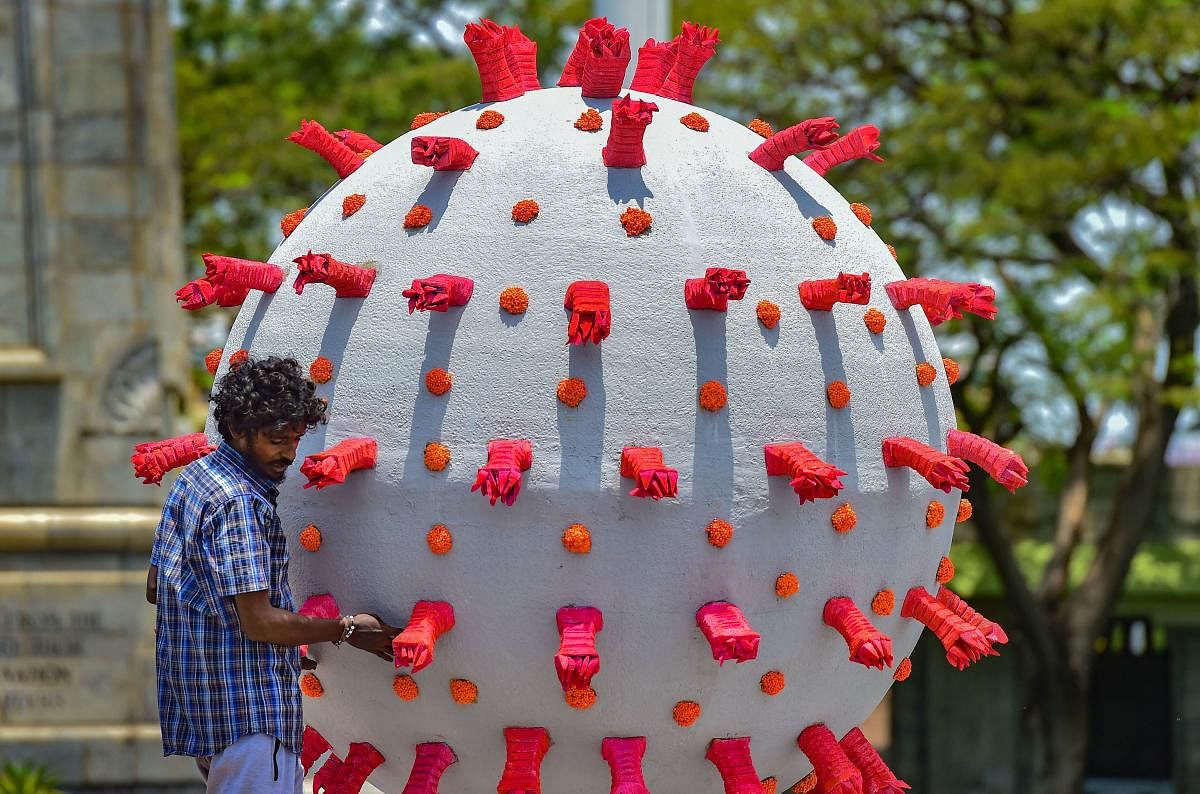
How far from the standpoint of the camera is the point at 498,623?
4.06m

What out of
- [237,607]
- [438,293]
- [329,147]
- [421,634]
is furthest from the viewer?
[329,147]

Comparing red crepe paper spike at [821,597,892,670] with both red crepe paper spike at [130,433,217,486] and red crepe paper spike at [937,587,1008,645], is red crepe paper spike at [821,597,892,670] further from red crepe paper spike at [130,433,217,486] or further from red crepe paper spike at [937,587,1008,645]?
red crepe paper spike at [130,433,217,486]

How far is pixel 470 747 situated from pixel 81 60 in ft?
31.4

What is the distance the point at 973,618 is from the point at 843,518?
0.67 m

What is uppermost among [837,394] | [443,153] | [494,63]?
[494,63]

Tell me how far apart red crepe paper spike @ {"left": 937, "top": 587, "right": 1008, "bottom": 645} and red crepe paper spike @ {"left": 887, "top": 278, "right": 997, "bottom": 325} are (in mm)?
809

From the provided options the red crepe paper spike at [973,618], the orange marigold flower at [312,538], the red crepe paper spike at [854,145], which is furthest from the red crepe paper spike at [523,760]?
the red crepe paper spike at [854,145]

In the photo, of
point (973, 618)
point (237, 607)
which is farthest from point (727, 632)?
point (237, 607)

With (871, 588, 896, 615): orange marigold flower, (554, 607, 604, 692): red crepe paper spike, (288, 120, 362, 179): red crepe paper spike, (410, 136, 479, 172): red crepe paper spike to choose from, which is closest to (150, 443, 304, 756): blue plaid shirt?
(554, 607, 604, 692): red crepe paper spike

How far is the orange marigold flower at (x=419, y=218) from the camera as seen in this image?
433 cm

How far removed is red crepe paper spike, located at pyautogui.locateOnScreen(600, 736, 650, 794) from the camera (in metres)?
4.14

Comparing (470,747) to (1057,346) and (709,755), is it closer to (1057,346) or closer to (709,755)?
(709,755)

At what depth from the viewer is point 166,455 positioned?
460cm

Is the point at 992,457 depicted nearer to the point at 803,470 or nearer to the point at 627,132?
the point at 803,470
